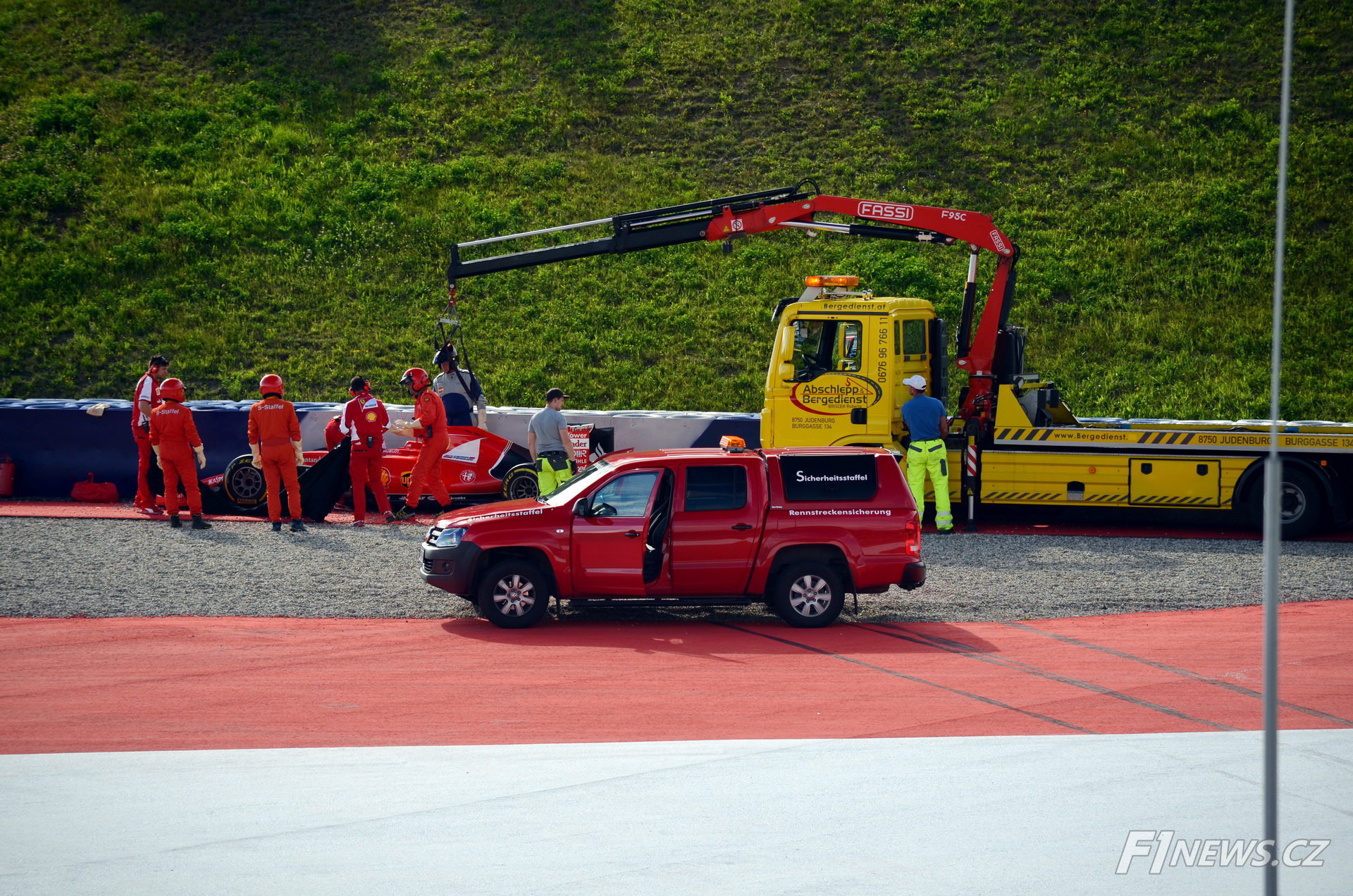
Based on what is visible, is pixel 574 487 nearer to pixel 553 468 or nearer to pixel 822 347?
pixel 553 468

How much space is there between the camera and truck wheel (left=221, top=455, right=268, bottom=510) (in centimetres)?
1788

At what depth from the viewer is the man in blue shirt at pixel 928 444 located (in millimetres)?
15477

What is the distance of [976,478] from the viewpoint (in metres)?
Answer: 16.7

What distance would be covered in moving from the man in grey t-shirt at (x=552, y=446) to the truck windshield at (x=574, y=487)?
3.03 metres

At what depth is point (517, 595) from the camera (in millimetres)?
11172

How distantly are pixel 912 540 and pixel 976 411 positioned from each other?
6611mm

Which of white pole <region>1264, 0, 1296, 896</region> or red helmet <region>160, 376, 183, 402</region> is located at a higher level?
red helmet <region>160, 376, 183, 402</region>

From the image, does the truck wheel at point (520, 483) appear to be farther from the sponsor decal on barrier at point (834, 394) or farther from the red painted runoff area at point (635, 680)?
the red painted runoff area at point (635, 680)

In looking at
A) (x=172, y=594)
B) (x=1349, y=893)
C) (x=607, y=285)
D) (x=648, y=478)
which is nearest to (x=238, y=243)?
(x=607, y=285)

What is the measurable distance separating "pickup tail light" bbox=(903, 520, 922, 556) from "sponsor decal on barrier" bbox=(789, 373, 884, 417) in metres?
5.42

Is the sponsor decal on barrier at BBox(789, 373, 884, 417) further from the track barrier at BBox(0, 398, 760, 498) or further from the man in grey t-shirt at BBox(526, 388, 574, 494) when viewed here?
the man in grey t-shirt at BBox(526, 388, 574, 494)

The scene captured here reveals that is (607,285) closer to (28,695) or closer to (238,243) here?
(238,243)

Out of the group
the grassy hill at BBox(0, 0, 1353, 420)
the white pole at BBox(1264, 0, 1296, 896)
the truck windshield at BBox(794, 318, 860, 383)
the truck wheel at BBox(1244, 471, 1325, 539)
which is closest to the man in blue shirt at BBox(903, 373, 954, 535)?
the truck windshield at BBox(794, 318, 860, 383)

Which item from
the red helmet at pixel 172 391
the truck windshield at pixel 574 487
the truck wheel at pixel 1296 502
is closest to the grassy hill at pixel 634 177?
the truck wheel at pixel 1296 502
